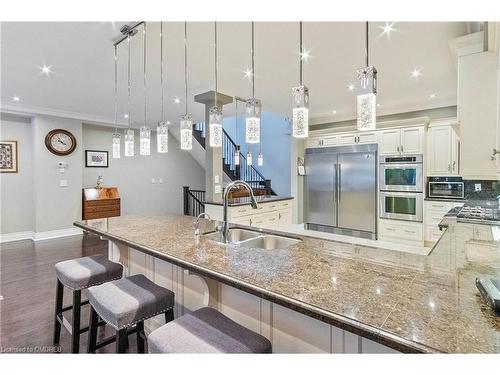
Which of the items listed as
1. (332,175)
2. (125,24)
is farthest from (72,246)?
(332,175)

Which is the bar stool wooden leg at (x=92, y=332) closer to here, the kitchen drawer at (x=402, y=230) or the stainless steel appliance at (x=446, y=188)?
the kitchen drawer at (x=402, y=230)

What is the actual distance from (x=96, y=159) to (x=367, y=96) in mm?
6671

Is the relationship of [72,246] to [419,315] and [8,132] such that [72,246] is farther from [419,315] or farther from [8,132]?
[419,315]

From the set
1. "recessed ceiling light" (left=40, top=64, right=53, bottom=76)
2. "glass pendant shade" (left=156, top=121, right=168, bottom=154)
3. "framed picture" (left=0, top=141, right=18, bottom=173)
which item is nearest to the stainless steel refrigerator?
"glass pendant shade" (left=156, top=121, right=168, bottom=154)

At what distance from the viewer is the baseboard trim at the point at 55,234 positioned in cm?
→ 533

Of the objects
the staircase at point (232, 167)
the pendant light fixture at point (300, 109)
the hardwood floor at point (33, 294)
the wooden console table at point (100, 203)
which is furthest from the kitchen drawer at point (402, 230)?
the wooden console table at point (100, 203)

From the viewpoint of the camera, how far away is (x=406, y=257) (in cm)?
136

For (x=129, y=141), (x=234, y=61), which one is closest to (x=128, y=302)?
(x=129, y=141)

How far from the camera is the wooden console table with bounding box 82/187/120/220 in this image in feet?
19.0

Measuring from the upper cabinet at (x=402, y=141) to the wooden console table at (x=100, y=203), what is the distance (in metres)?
5.78

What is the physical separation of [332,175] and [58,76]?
4.91m

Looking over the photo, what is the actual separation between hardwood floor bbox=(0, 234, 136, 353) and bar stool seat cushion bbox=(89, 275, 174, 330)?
78cm

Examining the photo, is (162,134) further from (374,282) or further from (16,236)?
(16,236)
